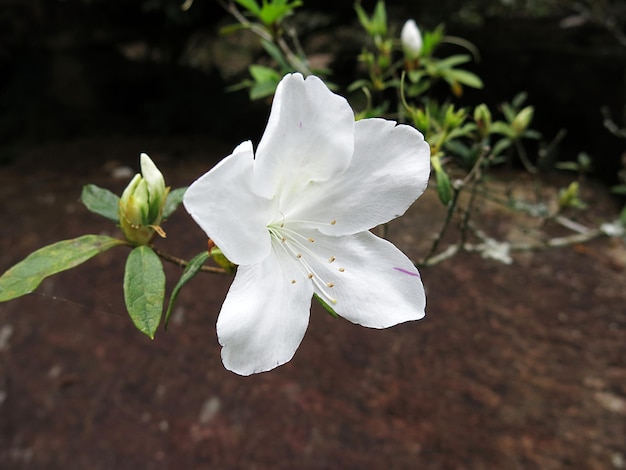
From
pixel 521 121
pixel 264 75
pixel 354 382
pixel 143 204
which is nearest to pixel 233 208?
pixel 143 204

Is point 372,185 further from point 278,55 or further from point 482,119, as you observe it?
point 278,55

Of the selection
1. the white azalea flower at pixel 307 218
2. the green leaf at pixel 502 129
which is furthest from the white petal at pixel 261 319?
the green leaf at pixel 502 129

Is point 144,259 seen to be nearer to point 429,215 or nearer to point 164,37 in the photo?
point 429,215

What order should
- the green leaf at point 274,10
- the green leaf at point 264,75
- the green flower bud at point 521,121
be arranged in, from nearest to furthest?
the green leaf at point 274,10 < the green leaf at point 264,75 < the green flower bud at point 521,121

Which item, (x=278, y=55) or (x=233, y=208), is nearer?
(x=233, y=208)

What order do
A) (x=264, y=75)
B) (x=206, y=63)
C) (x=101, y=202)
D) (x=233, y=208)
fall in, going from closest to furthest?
(x=233, y=208), (x=101, y=202), (x=264, y=75), (x=206, y=63)

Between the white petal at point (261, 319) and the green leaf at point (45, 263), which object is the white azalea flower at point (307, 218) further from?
the green leaf at point (45, 263)
